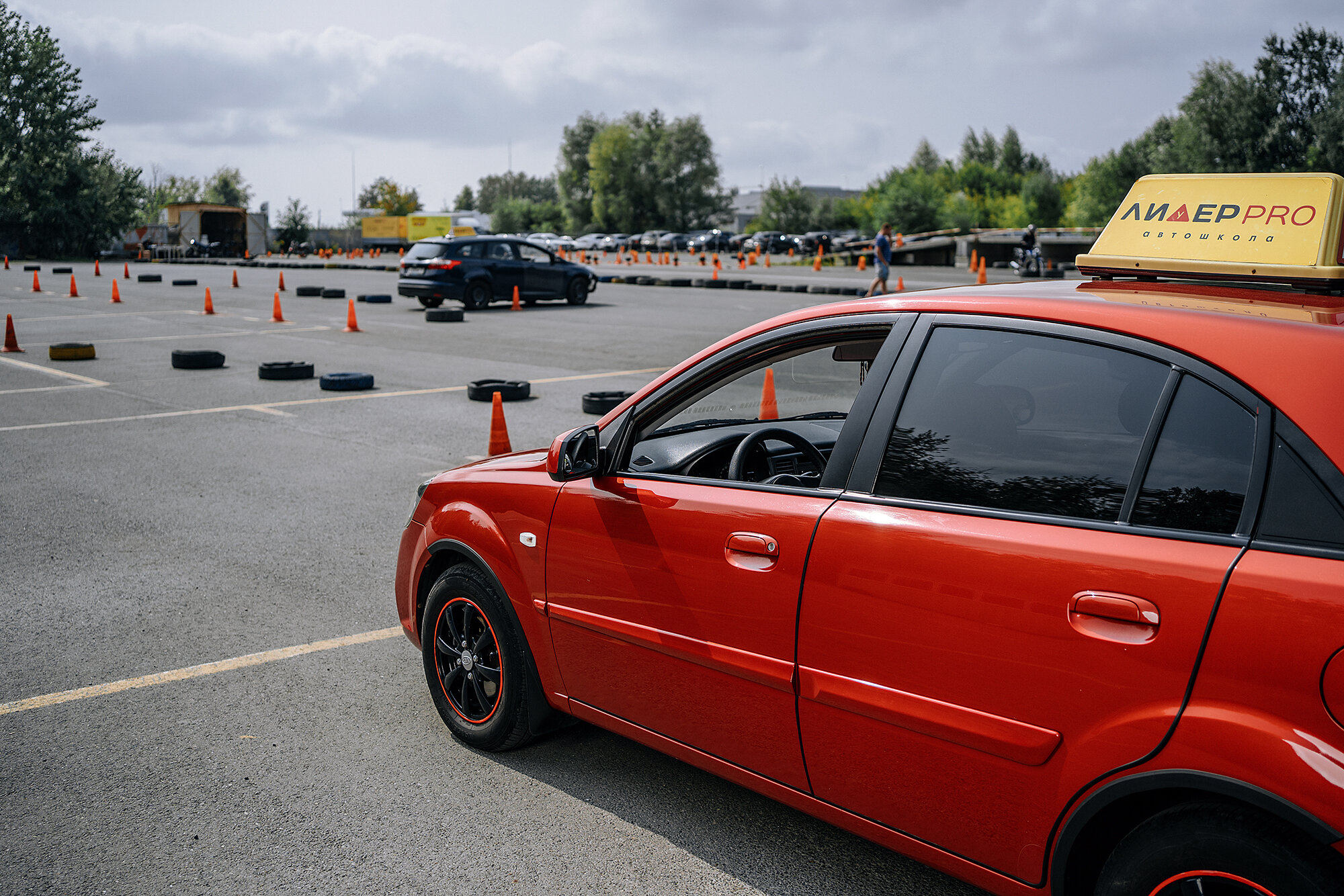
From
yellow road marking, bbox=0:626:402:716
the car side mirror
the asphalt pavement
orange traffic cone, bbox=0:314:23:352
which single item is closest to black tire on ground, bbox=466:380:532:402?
the asphalt pavement

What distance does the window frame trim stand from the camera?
7.16 feet

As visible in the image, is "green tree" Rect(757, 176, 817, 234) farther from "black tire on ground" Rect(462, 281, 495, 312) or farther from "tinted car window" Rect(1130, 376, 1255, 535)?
"tinted car window" Rect(1130, 376, 1255, 535)

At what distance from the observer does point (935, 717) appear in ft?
8.48

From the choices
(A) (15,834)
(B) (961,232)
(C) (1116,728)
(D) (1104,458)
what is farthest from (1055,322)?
(B) (961,232)

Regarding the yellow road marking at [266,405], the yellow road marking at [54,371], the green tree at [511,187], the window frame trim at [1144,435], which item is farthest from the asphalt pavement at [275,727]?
the green tree at [511,187]

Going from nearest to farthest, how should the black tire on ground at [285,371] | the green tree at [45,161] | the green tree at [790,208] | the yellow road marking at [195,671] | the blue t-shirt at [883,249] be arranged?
the yellow road marking at [195,671] → the black tire on ground at [285,371] → the blue t-shirt at [883,249] → the green tree at [45,161] → the green tree at [790,208]

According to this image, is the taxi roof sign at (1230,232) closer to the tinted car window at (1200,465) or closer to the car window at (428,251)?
the tinted car window at (1200,465)

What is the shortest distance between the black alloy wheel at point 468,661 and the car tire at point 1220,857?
7.47ft

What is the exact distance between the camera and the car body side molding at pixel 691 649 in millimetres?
2943

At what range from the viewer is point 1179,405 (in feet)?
7.68

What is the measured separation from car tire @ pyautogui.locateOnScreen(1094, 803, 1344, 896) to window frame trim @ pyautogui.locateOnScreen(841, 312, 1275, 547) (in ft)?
1.79

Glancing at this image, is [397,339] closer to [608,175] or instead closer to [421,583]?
[421,583]

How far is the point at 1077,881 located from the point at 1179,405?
3.56ft

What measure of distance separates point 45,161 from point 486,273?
51.1m
